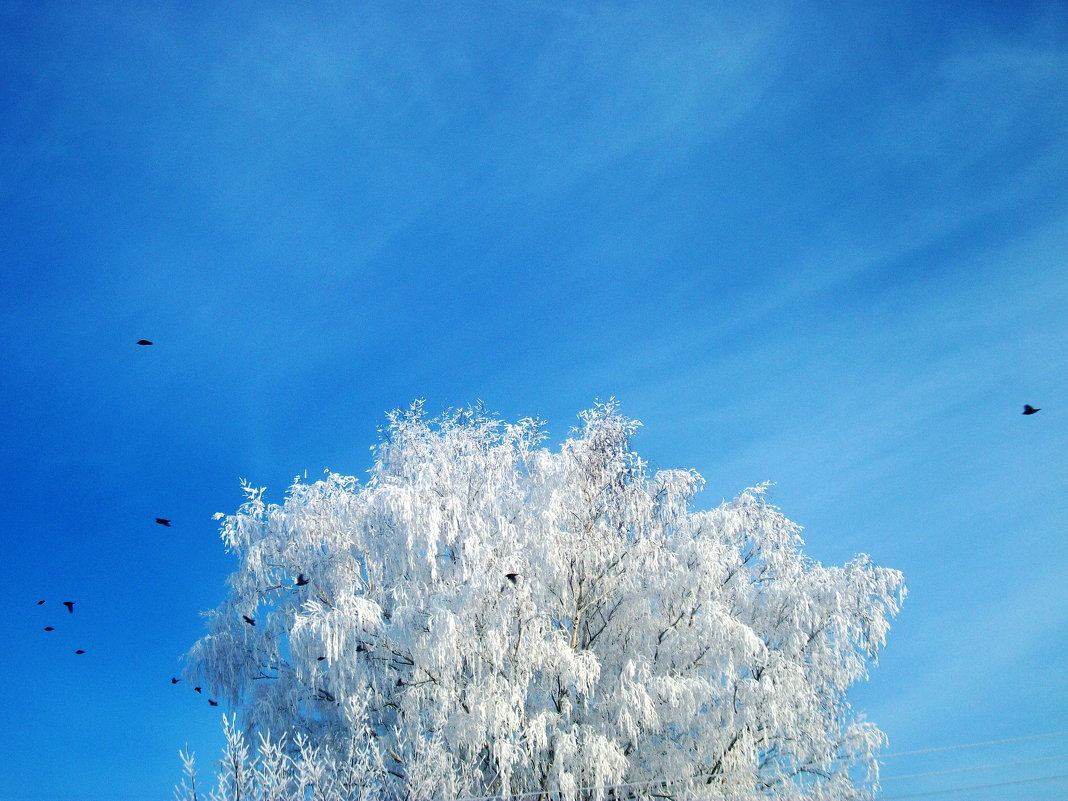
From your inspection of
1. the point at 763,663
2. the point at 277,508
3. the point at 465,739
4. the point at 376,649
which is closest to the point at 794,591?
the point at 763,663

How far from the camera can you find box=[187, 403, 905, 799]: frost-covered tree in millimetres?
10625

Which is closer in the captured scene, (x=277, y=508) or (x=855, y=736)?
(x=855, y=736)

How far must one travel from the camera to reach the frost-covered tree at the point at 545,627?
10625 mm

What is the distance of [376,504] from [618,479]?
11.9 feet

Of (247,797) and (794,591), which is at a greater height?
(794,591)

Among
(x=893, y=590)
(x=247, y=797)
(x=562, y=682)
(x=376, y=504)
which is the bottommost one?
(x=247, y=797)

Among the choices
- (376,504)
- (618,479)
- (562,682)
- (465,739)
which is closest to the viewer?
(465,739)

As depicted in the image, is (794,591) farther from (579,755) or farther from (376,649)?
(376,649)

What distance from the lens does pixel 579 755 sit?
1045 centimetres

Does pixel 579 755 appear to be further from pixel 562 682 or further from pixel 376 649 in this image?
pixel 376 649

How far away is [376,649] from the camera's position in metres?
11.4

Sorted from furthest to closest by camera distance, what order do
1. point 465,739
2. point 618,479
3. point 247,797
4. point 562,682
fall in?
1. point 618,479
2. point 562,682
3. point 465,739
4. point 247,797

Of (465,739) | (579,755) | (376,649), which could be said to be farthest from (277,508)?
(579,755)

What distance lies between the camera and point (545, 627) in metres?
11.0
